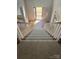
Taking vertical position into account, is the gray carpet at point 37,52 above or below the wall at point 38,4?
below

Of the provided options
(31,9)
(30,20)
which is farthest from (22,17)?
(30,20)

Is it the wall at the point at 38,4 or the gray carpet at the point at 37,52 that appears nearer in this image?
the gray carpet at the point at 37,52

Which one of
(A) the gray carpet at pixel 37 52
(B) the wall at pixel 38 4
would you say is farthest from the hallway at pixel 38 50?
(B) the wall at pixel 38 4

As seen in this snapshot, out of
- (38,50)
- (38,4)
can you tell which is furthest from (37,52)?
(38,4)

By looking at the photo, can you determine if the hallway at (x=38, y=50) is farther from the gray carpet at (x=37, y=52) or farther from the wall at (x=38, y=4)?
the wall at (x=38, y=4)

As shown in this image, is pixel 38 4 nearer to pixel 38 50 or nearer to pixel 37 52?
pixel 38 50

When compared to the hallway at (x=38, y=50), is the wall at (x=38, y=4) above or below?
above
